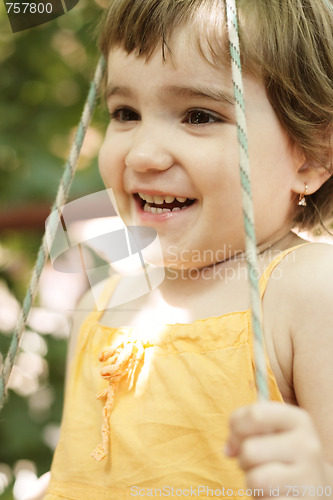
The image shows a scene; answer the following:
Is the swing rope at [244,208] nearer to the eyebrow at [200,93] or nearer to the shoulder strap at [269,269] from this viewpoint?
the eyebrow at [200,93]

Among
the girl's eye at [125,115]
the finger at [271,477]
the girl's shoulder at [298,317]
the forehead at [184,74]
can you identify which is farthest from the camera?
the girl's eye at [125,115]

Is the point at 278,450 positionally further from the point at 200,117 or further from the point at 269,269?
the point at 200,117

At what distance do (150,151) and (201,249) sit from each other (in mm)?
154

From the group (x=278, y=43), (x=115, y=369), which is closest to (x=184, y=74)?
(x=278, y=43)

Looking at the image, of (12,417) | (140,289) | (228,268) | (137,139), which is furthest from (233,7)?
(12,417)

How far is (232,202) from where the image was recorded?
0.89 metres

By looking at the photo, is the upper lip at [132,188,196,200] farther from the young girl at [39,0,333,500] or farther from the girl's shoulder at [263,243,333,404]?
the girl's shoulder at [263,243,333,404]

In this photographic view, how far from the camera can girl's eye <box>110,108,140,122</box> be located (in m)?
0.97

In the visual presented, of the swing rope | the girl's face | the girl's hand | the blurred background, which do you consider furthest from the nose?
the blurred background

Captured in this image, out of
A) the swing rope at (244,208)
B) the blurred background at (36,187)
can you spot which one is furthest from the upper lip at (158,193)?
the blurred background at (36,187)

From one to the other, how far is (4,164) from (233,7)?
3.21 feet

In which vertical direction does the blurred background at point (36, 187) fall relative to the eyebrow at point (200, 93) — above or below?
below

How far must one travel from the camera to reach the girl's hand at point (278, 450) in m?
0.53

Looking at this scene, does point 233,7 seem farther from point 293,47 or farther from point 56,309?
point 56,309
